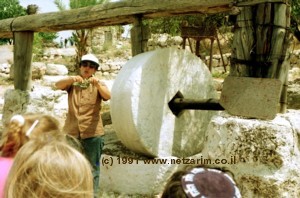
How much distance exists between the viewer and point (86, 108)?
375 cm

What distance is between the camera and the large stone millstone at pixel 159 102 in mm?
3963

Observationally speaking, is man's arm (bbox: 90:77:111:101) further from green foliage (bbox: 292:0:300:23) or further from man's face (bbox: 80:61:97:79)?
green foliage (bbox: 292:0:300:23)

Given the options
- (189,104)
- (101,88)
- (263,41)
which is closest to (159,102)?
(189,104)

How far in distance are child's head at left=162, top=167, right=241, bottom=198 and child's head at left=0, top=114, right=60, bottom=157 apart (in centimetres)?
94

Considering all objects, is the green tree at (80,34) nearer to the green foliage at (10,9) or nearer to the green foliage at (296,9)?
the green foliage at (296,9)

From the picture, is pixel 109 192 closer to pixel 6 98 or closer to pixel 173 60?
pixel 173 60

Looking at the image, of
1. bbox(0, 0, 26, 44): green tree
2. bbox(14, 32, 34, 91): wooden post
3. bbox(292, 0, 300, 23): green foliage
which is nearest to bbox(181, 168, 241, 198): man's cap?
bbox(14, 32, 34, 91): wooden post

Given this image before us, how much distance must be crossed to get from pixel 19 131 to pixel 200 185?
1146 millimetres

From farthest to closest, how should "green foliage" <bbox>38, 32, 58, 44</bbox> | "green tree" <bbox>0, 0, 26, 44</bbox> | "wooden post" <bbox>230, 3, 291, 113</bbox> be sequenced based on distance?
"green tree" <bbox>0, 0, 26, 44</bbox> < "green foliage" <bbox>38, 32, 58, 44</bbox> < "wooden post" <bbox>230, 3, 291, 113</bbox>

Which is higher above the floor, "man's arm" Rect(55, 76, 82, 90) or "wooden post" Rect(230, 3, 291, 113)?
"wooden post" Rect(230, 3, 291, 113)

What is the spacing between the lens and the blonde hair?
136 centimetres

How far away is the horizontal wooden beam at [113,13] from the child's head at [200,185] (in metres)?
2.31

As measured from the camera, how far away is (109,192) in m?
4.38

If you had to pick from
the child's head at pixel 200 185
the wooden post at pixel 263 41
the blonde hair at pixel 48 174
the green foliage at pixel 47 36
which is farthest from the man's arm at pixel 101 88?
the green foliage at pixel 47 36
